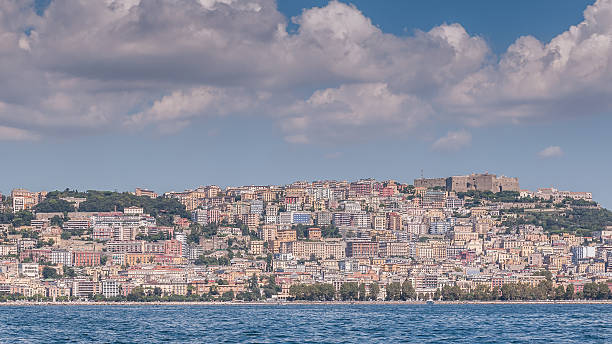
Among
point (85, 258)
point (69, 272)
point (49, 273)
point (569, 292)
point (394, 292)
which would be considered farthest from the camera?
point (85, 258)

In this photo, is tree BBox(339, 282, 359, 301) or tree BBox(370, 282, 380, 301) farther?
tree BBox(370, 282, 380, 301)

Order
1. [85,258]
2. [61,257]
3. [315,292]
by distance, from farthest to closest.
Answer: [85,258]
[61,257]
[315,292]

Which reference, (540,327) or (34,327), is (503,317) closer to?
(540,327)

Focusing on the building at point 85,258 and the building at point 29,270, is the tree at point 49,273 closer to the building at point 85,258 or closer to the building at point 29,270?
the building at point 29,270

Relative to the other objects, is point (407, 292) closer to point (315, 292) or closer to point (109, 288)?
point (315, 292)

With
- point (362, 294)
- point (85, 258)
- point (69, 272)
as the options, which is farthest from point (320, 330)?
point (85, 258)

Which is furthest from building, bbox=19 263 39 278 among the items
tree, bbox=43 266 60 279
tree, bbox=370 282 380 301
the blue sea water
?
the blue sea water

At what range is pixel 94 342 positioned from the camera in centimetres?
6562

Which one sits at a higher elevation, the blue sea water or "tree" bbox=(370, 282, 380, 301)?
"tree" bbox=(370, 282, 380, 301)

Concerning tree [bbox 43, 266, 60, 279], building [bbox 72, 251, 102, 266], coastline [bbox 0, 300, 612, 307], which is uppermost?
building [bbox 72, 251, 102, 266]

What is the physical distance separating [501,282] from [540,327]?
94859 millimetres

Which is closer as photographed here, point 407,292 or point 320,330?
point 320,330

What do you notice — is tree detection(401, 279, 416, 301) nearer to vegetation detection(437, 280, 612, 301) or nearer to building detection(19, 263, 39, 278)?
vegetation detection(437, 280, 612, 301)

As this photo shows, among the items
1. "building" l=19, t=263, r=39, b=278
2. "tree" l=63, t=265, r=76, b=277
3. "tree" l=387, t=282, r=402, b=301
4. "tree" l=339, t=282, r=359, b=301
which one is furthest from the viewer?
"tree" l=63, t=265, r=76, b=277
